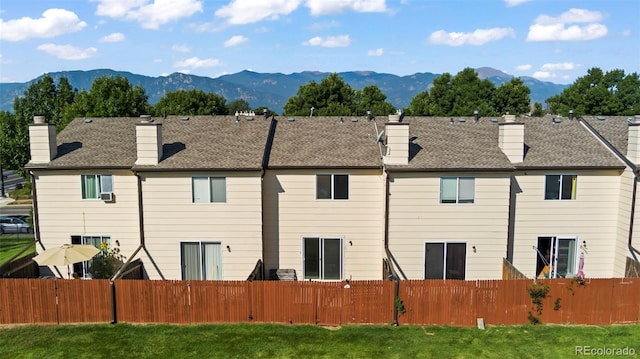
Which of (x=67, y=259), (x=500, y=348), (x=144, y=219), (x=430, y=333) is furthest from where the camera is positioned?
(x=144, y=219)

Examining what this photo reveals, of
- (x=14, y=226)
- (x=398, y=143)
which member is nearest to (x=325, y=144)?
(x=398, y=143)

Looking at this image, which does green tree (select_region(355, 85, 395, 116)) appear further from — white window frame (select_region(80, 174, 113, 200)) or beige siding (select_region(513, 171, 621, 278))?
white window frame (select_region(80, 174, 113, 200))

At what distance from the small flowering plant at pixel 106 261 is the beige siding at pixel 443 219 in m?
10.5

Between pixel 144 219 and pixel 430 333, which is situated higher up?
pixel 144 219

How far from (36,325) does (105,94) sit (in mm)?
26191

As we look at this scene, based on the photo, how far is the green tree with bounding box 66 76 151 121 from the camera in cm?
3544

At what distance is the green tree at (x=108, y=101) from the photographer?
35.4 m

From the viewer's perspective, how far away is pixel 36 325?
14617 mm

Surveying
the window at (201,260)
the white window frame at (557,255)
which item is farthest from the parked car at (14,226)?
Result: the white window frame at (557,255)

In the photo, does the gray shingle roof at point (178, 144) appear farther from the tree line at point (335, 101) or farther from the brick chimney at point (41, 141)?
the tree line at point (335, 101)

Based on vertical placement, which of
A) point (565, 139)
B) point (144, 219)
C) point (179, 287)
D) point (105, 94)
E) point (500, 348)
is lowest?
point (500, 348)

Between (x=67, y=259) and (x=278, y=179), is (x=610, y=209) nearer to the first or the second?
(x=278, y=179)

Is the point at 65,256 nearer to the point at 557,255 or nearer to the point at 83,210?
the point at 83,210

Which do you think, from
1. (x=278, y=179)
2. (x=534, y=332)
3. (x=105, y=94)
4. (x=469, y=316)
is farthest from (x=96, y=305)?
(x=105, y=94)
